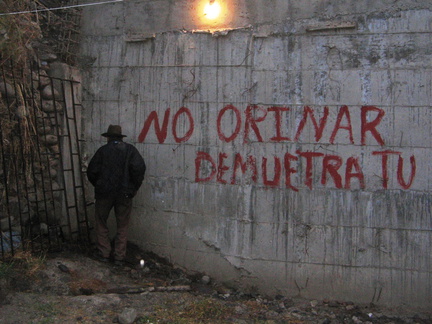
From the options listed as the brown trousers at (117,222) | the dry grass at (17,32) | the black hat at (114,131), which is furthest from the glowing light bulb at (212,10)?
the brown trousers at (117,222)

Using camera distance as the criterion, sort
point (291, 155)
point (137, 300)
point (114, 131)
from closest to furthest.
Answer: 1. point (137, 300)
2. point (291, 155)
3. point (114, 131)

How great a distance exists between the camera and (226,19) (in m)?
5.25

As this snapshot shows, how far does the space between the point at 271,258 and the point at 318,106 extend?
1876mm

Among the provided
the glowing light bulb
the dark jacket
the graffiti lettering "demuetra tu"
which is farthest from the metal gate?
the glowing light bulb

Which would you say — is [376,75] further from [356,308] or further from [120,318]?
[120,318]

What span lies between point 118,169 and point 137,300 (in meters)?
1.63

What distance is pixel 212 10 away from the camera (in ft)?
17.4

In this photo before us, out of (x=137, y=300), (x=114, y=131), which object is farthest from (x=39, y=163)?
(x=137, y=300)

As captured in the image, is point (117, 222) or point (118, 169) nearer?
point (118, 169)

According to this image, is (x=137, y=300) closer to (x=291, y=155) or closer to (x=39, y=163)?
(x=39, y=163)

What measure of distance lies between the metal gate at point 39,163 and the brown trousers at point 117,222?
0.39m

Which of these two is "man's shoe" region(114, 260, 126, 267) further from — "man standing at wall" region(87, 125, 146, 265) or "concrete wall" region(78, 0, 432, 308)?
"concrete wall" region(78, 0, 432, 308)

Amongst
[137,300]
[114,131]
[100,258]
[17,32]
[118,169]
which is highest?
[17,32]

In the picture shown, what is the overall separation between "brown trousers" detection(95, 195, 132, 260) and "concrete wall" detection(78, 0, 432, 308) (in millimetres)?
250
